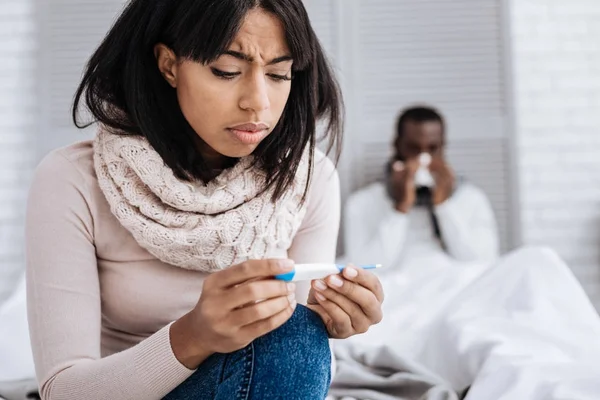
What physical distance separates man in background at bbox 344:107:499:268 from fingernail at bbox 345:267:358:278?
220 cm

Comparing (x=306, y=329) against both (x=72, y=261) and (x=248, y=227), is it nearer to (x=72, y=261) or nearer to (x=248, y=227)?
(x=248, y=227)

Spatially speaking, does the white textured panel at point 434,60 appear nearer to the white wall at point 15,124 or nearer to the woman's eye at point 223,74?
the white wall at point 15,124

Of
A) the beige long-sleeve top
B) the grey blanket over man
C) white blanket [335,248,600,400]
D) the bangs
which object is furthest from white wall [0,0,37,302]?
the bangs

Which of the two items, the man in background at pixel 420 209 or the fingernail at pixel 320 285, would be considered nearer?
the fingernail at pixel 320 285

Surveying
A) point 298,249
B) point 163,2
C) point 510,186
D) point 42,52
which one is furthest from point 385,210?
point 163,2

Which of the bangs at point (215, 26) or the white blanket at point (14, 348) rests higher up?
the bangs at point (215, 26)

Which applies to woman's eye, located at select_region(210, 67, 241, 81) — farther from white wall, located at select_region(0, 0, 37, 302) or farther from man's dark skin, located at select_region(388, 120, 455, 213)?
white wall, located at select_region(0, 0, 37, 302)

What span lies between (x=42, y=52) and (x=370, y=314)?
3.06m

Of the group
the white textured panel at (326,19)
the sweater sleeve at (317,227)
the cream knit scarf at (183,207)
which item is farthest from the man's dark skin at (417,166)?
the cream knit scarf at (183,207)

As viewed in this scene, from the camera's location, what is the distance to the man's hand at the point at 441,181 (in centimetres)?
323

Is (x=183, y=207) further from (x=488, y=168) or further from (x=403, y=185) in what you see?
(x=488, y=168)

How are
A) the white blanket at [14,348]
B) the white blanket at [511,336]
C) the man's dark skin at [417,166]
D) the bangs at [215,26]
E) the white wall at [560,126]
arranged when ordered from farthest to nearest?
the white wall at [560,126], the man's dark skin at [417,166], the white blanket at [14,348], the white blanket at [511,336], the bangs at [215,26]

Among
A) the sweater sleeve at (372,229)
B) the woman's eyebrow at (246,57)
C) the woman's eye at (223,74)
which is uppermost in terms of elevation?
the woman's eyebrow at (246,57)

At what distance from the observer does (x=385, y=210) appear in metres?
3.31
